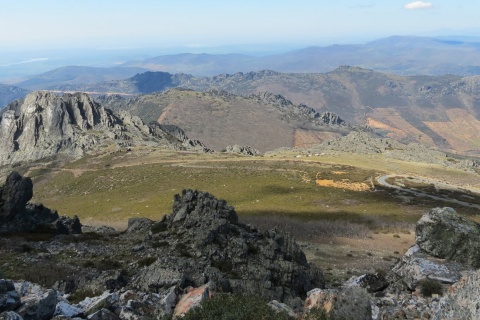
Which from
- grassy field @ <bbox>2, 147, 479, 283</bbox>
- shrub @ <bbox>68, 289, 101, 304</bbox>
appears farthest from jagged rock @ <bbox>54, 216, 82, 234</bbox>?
shrub @ <bbox>68, 289, 101, 304</bbox>

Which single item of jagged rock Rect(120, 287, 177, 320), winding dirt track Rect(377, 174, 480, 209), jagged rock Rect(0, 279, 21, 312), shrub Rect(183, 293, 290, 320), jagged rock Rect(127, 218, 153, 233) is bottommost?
winding dirt track Rect(377, 174, 480, 209)

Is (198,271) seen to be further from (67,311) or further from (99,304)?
(67,311)

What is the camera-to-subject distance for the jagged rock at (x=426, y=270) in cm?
2347

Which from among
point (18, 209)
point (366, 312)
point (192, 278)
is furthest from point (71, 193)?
point (366, 312)

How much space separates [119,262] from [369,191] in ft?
277

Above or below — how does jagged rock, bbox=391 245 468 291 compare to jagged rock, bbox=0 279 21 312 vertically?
below

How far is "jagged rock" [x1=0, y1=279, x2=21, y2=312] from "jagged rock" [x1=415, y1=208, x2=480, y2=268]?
85.6 feet

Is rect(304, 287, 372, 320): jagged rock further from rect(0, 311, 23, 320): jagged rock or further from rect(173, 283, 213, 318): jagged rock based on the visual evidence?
rect(0, 311, 23, 320): jagged rock

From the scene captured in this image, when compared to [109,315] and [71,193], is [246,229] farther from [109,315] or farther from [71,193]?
[71,193]

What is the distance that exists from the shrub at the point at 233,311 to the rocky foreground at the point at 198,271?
6.92 feet

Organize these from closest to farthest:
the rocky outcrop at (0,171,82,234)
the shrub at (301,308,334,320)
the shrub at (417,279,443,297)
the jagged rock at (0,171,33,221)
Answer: the shrub at (301,308,334,320) → the shrub at (417,279,443,297) → the rocky outcrop at (0,171,82,234) → the jagged rock at (0,171,33,221)

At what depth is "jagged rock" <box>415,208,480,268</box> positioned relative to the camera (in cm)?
2533

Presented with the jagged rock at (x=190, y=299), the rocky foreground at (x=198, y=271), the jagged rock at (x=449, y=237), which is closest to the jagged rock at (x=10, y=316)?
the rocky foreground at (x=198, y=271)

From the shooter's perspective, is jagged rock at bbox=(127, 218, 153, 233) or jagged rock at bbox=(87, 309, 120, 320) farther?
jagged rock at bbox=(127, 218, 153, 233)
